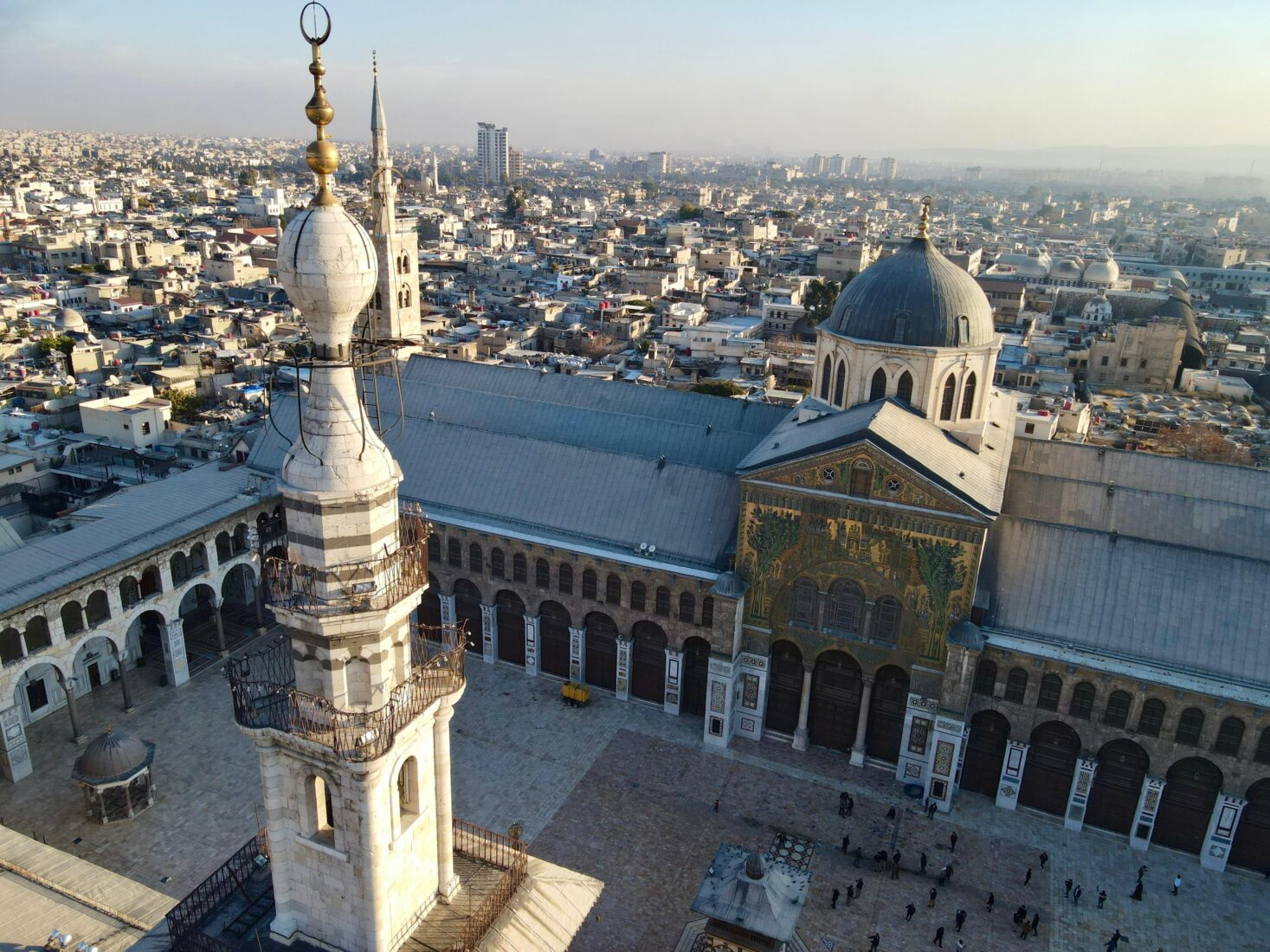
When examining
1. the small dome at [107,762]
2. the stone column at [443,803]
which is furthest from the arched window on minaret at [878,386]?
the small dome at [107,762]

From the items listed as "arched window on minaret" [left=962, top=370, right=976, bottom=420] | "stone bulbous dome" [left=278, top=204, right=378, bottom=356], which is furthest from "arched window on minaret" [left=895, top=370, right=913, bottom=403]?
"stone bulbous dome" [left=278, top=204, right=378, bottom=356]

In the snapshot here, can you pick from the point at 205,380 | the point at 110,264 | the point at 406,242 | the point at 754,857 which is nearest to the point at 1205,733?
the point at 754,857

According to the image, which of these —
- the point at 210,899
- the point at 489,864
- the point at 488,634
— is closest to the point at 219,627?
the point at 488,634

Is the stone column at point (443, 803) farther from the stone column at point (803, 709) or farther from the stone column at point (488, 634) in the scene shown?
the stone column at point (488, 634)

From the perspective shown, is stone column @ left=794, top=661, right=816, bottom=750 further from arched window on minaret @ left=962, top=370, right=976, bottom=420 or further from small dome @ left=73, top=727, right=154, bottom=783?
small dome @ left=73, top=727, right=154, bottom=783

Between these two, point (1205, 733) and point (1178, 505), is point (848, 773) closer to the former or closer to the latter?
point (1205, 733)

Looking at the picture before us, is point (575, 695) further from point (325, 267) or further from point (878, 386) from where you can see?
point (325, 267)
